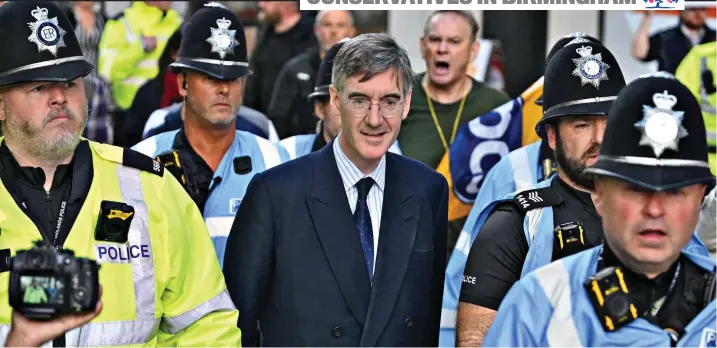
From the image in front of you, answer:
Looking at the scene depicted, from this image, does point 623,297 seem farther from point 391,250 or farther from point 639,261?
point 391,250

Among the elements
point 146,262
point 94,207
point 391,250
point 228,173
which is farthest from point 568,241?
point 228,173

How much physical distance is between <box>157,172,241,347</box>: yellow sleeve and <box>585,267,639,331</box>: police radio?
1.39 m

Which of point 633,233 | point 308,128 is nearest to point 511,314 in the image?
point 633,233

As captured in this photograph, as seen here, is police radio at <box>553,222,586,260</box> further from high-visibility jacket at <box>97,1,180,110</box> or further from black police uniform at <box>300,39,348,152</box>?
high-visibility jacket at <box>97,1,180,110</box>

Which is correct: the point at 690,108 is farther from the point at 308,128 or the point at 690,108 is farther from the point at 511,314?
the point at 308,128

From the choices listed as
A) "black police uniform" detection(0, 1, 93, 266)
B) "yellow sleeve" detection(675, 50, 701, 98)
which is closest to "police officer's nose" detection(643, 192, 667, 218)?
"black police uniform" detection(0, 1, 93, 266)

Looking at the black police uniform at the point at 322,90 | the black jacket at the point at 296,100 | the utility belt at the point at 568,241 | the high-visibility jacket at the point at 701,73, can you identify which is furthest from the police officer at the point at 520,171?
the black jacket at the point at 296,100

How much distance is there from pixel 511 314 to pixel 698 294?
21.1 inches

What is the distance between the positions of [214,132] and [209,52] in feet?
1.42

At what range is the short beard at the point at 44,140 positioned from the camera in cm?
457

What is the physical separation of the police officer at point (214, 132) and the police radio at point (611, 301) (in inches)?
112

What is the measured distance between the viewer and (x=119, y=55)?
11.4 meters

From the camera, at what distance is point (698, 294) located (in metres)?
3.84

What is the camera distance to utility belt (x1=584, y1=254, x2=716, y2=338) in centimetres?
377
